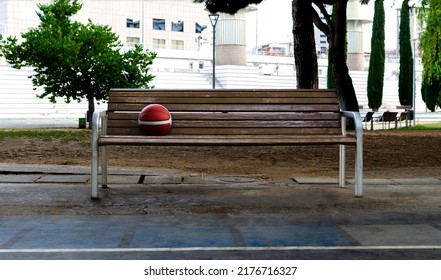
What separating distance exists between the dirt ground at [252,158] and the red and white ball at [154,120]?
2720 mm

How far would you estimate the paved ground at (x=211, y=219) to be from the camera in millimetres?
4910

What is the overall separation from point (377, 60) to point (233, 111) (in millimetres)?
50595

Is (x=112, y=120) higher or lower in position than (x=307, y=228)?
higher

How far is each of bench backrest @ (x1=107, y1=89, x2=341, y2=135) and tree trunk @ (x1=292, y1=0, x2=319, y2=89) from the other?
13874 millimetres

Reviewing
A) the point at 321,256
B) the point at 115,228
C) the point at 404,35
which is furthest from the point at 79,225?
the point at 404,35

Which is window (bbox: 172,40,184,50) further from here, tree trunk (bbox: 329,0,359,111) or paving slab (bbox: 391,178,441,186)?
paving slab (bbox: 391,178,441,186)

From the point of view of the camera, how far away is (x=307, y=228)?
5828 millimetres

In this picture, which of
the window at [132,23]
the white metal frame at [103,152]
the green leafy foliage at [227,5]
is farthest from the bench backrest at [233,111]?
the window at [132,23]

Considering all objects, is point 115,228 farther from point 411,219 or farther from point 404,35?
point 404,35

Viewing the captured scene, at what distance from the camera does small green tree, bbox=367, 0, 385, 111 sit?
5572 centimetres

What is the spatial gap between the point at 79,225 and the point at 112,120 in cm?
219

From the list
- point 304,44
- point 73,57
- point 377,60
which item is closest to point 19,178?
point 304,44

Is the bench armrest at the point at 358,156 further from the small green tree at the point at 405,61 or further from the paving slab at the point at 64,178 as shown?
the small green tree at the point at 405,61

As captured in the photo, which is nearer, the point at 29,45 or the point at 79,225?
the point at 79,225
